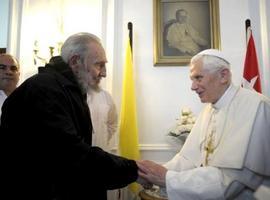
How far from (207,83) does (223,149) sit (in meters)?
0.62

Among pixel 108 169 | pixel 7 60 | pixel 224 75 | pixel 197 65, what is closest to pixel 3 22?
pixel 7 60

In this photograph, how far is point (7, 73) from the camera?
10.9ft

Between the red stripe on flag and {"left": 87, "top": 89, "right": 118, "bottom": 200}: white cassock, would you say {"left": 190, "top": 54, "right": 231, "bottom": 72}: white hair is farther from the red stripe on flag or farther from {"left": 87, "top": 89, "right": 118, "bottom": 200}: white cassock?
the red stripe on flag

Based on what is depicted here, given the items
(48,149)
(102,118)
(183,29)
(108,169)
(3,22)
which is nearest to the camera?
(48,149)

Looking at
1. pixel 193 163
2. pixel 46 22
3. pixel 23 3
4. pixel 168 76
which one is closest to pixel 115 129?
pixel 168 76

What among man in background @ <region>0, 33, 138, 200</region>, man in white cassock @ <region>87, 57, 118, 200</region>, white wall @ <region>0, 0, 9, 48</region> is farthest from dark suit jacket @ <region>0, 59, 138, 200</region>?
white wall @ <region>0, 0, 9, 48</region>

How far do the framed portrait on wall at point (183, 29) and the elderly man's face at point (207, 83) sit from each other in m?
1.69

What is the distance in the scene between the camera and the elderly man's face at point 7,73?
331 cm

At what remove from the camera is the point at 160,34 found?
14.0ft

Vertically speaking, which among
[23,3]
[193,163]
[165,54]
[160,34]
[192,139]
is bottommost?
[193,163]

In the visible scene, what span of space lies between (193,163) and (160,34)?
2.31 metres

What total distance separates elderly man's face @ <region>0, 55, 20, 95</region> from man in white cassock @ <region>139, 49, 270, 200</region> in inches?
78.5

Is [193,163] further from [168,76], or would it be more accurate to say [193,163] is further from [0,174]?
[168,76]

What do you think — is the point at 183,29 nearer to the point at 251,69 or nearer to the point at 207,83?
the point at 251,69
